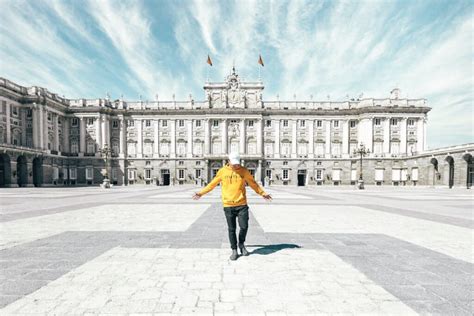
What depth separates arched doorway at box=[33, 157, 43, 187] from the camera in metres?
33.6

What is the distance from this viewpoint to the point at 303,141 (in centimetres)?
4106

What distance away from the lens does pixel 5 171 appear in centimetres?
2944

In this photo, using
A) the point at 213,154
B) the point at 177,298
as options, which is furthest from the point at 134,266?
the point at 213,154

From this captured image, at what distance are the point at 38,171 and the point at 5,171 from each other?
444cm

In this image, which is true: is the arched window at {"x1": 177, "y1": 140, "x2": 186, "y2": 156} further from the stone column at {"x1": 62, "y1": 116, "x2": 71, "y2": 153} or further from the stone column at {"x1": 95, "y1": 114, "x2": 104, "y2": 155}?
the stone column at {"x1": 62, "y1": 116, "x2": 71, "y2": 153}

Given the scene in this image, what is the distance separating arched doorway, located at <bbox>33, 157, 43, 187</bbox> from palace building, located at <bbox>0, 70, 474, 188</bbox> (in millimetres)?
3676

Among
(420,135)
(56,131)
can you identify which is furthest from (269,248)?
(420,135)

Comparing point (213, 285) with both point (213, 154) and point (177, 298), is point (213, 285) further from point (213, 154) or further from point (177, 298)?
point (213, 154)

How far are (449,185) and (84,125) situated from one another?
61.4m

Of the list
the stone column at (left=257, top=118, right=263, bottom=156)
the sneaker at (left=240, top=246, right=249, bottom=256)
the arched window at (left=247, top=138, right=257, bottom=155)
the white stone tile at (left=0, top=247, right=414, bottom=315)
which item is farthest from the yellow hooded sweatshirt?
the arched window at (left=247, top=138, right=257, bottom=155)

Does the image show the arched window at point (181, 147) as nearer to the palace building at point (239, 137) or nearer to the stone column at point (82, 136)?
the palace building at point (239, 137)

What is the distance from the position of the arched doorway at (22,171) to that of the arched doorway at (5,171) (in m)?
1.30

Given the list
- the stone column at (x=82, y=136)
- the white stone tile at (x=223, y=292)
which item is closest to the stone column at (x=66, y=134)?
the stone column at (x=82, y=136)

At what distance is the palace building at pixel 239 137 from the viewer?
1549 inches
